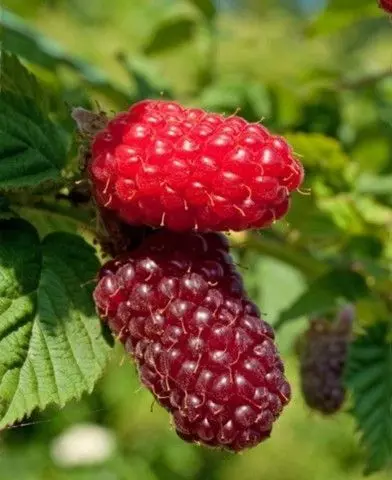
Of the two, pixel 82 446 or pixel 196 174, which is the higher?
pixel 196 174

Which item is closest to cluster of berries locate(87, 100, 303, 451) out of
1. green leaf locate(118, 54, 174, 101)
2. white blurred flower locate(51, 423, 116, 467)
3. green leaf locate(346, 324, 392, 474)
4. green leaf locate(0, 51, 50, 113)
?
green leaf locate(0, 51, 50, 113)

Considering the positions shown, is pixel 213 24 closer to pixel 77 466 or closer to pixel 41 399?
pixel 41 399

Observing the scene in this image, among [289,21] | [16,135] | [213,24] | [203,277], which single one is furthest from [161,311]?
[289,21]

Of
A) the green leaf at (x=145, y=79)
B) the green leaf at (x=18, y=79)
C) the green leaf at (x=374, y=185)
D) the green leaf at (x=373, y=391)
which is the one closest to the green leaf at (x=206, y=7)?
the green leaf at (x=145, y=79)

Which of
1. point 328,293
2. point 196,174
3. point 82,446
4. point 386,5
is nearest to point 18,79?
point 196,174

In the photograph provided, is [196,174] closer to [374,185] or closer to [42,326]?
[42,326]

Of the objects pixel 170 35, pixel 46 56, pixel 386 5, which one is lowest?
pixel 170 35
